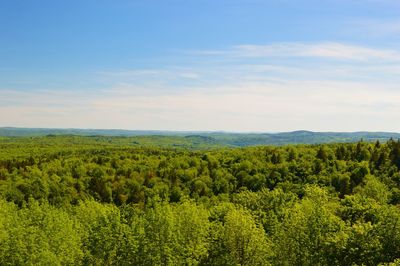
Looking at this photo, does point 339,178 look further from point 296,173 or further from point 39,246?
point 39,246

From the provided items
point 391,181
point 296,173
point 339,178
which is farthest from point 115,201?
point 391,181

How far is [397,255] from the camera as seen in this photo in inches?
2406

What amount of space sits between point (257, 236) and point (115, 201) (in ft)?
373

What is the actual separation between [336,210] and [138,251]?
2368 inches

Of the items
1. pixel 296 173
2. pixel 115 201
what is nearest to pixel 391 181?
pixel 296 173

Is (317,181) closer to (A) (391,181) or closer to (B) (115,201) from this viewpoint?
(A) (391,181)

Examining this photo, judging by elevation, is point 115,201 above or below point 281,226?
below

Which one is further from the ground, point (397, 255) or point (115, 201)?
point (397, 255)

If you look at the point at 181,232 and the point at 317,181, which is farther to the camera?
the point at 317,181

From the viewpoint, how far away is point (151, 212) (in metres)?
84.6

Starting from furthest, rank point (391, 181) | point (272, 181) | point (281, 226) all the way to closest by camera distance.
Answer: point (272, 181)
point (391, 181)
point (281, 226)

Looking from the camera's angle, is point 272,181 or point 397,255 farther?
point 272,181

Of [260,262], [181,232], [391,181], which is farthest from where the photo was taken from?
[391,181]

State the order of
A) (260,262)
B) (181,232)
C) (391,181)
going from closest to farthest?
(260,262) < (181,232) < (391,181)
